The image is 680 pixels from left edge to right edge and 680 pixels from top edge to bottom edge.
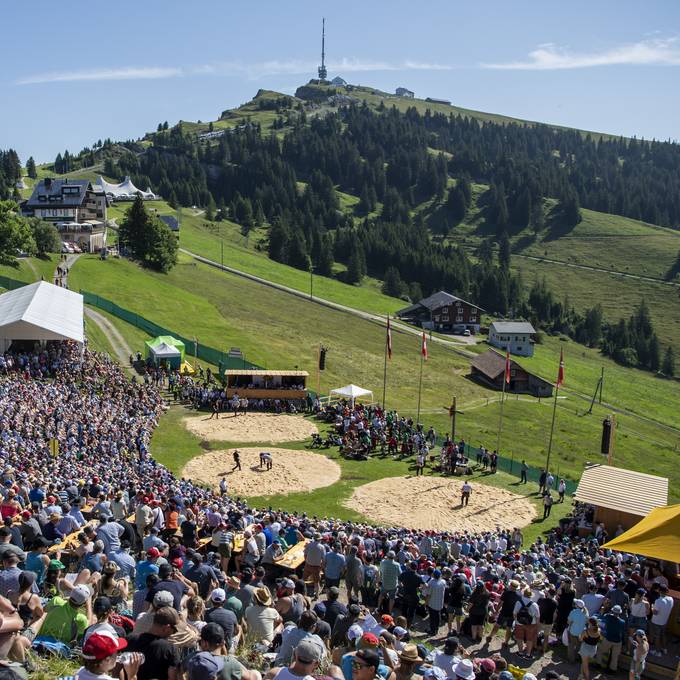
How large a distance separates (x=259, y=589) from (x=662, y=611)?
8622 mm

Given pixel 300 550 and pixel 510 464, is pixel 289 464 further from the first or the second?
pixel 300 550

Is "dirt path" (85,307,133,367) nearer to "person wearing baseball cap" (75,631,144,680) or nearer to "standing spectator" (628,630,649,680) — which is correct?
"standing spectator" (628,630,649,680)

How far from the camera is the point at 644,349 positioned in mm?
123625

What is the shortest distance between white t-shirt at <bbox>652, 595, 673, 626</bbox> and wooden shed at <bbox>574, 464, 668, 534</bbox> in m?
12.2

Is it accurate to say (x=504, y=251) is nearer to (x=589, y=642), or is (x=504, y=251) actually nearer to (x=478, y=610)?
(x=478, y=610)

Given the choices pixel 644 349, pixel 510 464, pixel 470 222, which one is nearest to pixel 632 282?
pixel 644 349

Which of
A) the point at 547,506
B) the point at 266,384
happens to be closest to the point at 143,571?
the point at 547,506

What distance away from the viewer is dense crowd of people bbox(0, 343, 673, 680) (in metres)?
8.44

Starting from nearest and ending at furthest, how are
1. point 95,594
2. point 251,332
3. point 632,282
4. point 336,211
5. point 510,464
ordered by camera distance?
point 95,594 → point 510,464 → point 251,332 → point 632,282 → point 336,211

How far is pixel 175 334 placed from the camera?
58.9 metres

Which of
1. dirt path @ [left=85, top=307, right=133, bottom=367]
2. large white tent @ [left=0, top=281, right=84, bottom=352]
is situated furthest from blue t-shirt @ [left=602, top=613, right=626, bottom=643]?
dirt path @ [left=85, top=307, right=133, bottom=367]

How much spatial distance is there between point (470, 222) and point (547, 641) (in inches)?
7368

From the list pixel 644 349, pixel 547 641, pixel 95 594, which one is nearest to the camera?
pixel 95 594

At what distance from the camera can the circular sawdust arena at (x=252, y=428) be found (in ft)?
125
